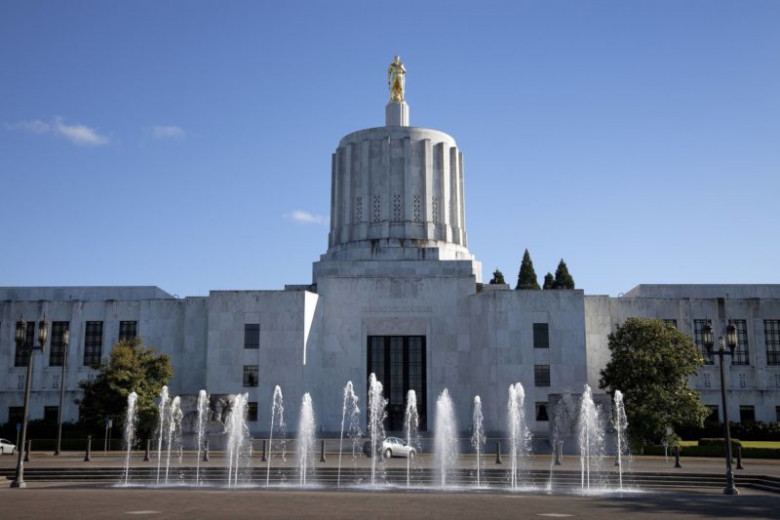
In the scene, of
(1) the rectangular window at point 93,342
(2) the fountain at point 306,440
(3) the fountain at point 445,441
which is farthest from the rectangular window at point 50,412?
(3) the fountain at point 445,441

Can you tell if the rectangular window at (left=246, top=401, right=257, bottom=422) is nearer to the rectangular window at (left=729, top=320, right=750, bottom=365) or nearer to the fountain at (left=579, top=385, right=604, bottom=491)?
the fountain at (left=579, top=385, right=604, bottom=491)

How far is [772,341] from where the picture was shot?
4469 centimetres

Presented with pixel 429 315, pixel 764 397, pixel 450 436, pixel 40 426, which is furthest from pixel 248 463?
pixel 764 397

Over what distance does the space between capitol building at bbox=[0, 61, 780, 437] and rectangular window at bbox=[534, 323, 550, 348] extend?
6 cm

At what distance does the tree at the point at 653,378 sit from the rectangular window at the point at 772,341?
1040 cm

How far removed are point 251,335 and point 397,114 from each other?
1648 centimetres

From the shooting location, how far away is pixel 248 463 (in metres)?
28.8

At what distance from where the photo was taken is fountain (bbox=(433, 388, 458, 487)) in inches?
1044

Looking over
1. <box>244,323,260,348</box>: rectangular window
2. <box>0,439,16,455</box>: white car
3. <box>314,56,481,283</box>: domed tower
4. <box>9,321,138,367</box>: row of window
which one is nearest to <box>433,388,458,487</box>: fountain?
<box>314,56,481,283</box>: domed tower

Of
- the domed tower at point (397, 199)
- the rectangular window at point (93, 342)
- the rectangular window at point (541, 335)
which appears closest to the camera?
the rectangular window at point (541, 335)

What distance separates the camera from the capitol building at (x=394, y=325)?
4106 cm

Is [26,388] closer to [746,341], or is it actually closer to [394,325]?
[394,325]

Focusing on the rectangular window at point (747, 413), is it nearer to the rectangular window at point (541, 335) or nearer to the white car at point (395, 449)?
the rectangular window at point (541, 335)

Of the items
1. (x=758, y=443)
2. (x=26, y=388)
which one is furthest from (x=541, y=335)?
(x=26, y=388)
